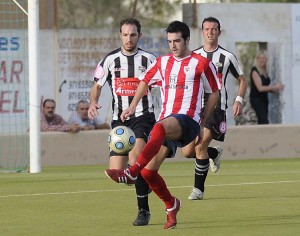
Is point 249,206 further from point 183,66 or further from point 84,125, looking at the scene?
point 84,125

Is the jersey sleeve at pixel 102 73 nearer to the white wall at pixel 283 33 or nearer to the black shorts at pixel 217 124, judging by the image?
the black shorts at pixel 217 124

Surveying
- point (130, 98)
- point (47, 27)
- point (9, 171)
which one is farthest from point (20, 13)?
point (130, 98)

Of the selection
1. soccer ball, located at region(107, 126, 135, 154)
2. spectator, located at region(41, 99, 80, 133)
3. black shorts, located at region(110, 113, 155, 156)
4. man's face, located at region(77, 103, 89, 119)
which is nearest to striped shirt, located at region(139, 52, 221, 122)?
soccer ball, located at region(107, 126, 135, 154)

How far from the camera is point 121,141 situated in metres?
13.3

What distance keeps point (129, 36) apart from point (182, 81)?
1.97 m

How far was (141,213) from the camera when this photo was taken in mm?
12484

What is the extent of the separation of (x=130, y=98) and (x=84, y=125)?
369 inches

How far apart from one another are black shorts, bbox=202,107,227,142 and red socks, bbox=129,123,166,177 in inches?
159

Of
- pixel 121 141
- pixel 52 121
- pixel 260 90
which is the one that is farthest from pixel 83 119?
pixel 121 141

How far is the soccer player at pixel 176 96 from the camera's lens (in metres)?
12.2

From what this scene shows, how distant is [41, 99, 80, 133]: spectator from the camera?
23.9 meters

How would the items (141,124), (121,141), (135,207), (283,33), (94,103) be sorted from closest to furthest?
(121,141)
(135,207)
(94,103)
(141,124)
(283,33)

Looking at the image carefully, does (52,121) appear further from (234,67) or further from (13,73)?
(234,67)

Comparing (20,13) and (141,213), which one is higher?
(20,13)
